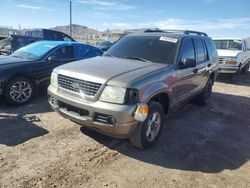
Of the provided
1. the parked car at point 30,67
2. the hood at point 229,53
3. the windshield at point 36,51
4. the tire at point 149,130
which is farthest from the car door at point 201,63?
the hood at point 229,53

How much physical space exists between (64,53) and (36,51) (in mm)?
744

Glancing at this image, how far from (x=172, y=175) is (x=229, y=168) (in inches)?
36.8

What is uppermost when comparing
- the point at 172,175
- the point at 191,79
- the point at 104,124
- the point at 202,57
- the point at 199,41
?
the point at 199,41

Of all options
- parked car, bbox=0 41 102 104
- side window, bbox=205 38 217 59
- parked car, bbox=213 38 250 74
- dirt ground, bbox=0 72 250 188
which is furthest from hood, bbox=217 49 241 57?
parked car, bbox=0 41 102 104

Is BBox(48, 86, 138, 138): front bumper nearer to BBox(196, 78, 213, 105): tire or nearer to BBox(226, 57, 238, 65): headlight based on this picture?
BBox(196, 78, 213, 105): tire

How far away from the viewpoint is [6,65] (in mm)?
5355

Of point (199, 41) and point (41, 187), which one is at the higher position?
point (199, 41)

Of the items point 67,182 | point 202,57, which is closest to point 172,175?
point 67,182

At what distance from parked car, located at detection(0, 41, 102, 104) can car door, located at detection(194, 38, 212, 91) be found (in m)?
3.48

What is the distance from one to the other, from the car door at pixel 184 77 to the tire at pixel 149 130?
0.67 meters

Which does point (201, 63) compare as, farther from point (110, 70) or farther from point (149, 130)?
point (110, 70)

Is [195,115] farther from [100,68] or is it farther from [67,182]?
[67,182]

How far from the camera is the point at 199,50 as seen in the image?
5449mm

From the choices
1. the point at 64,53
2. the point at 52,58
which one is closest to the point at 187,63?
the point at 52,58
